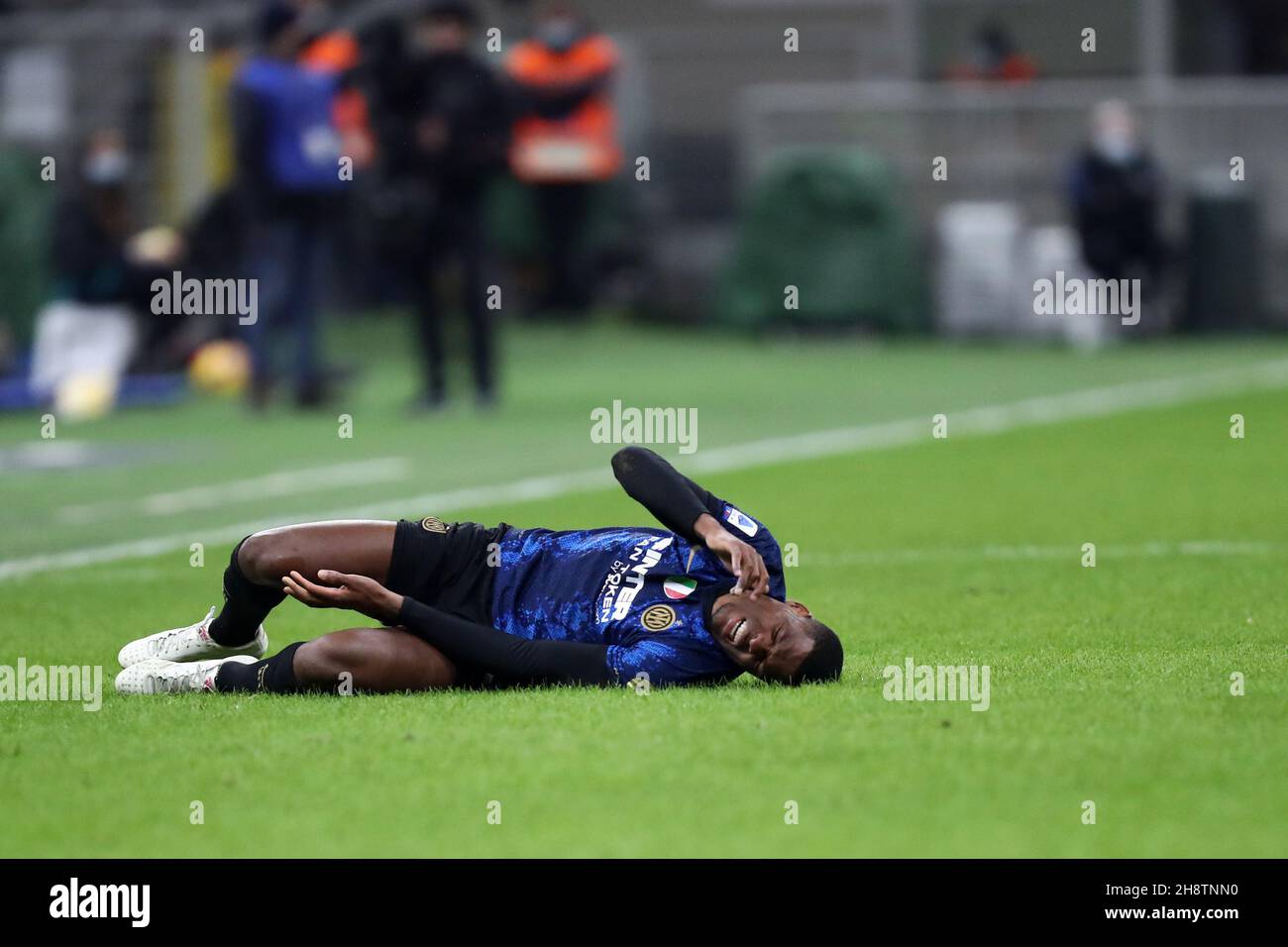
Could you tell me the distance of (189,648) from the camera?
7965 millimetres

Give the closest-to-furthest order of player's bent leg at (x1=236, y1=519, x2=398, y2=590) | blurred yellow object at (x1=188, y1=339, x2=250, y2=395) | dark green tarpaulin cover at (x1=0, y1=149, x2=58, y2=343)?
player's bent leg at (x1=236, y1=519, x2=398, y2=590) < blurred yellow object at (x1=188, y1=339, x2=250, y2=395) < dark green tarpaulin cover at (x1=0, y1=149, x2=58, y2=343)

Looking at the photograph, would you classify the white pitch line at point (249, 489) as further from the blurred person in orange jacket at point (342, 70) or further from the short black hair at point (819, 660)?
the short black hair at point (819, 660)

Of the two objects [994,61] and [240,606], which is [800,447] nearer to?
[240,606]

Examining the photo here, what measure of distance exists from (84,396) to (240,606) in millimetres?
11471

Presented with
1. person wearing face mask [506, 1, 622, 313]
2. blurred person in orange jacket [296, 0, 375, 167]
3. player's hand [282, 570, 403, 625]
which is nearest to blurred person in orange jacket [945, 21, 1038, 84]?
person wearing face mask [506, 1, 622, 313]

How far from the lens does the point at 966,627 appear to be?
29.2ft

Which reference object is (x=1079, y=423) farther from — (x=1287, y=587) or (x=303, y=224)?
(x=1287, y=587)

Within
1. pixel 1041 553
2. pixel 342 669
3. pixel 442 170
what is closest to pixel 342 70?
pixel 442 170

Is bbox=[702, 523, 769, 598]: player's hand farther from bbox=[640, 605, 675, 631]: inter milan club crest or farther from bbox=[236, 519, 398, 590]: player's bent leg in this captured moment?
bbox=[236, 519, 398, 590]: player's bent leg

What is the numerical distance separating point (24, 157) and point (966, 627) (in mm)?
15559

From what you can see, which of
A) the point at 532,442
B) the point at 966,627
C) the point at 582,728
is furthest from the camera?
the point at 532,442

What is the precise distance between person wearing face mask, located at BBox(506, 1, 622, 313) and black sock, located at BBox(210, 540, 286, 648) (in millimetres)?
17268

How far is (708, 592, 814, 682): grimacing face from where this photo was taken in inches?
284
